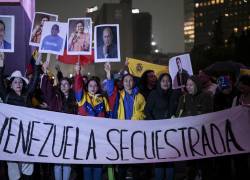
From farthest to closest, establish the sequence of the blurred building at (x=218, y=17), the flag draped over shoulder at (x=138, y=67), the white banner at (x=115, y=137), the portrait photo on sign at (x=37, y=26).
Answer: the blurred building at (x=218, y=17) < the flag draped over shoulder at (x=138, y=67) < the portrait photo on sign at (x=37, y=26) < the white banner at (x=115, y=137)

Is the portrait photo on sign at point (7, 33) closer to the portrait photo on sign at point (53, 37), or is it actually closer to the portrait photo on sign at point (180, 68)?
the portrait photo on sign at point (53, 37)

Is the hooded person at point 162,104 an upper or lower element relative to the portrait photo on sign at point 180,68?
lower

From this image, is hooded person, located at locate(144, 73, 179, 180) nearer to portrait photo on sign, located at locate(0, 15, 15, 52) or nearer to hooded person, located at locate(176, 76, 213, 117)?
hooded person, located at locate(176, 76, 213, 117)

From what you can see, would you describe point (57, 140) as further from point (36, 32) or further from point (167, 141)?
point (36, 32)

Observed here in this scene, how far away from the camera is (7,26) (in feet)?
25.9

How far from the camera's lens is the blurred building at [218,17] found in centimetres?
15725

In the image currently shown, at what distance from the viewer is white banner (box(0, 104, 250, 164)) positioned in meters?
6.92

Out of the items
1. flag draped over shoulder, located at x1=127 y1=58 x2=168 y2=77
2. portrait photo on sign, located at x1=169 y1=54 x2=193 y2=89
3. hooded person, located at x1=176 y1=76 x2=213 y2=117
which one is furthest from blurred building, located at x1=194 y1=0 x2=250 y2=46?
hooded person, located at x1=176 y1=76 x2=213 y2=117

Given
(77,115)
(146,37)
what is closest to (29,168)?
(77,115)

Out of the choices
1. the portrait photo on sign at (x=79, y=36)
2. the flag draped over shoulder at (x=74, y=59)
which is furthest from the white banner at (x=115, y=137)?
the flag draped over shoulder at (x=74, y=59)

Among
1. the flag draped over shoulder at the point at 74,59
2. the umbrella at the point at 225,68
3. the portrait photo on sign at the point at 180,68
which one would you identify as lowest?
the portrait photo on sign at the point at 180,68

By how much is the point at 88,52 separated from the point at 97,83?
106cm

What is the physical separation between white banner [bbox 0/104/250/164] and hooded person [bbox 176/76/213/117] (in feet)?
0.51

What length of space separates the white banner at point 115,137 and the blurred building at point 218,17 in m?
147
